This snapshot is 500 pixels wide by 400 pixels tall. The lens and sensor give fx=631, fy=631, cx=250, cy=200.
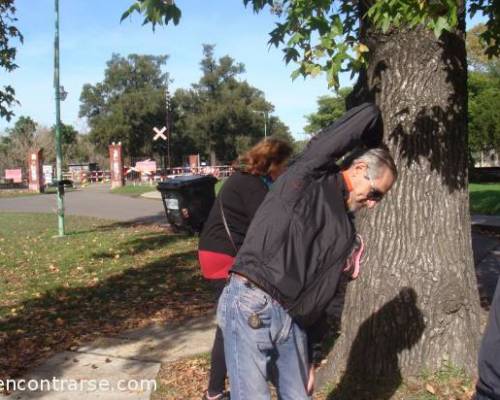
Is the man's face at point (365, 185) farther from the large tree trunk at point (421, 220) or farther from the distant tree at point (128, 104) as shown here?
the distant tree at point (128, 104)

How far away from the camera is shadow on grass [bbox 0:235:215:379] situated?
5.30 meters

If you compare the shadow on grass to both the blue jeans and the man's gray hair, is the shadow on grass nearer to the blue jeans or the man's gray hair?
the blue jeans

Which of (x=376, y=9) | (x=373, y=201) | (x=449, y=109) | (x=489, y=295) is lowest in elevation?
(x=489, y=295)

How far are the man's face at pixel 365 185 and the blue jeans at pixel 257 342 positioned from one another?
53cm


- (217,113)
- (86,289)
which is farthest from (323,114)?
(86,289)

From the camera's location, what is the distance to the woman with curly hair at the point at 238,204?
3.64 meters

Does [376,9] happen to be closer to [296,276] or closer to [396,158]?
[396,158]

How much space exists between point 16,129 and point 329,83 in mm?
68274

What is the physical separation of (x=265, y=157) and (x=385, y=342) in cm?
145

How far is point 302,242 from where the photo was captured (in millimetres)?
2387

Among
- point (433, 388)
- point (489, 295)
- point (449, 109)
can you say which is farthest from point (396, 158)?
point (489, 295)

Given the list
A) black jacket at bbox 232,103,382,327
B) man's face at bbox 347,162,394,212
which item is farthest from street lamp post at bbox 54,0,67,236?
man's face at bbox 347,162,394,212

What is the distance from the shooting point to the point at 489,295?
6.95 metres

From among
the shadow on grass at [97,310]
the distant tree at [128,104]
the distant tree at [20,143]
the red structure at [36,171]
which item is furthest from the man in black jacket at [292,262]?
the distant tree at [128,104]
